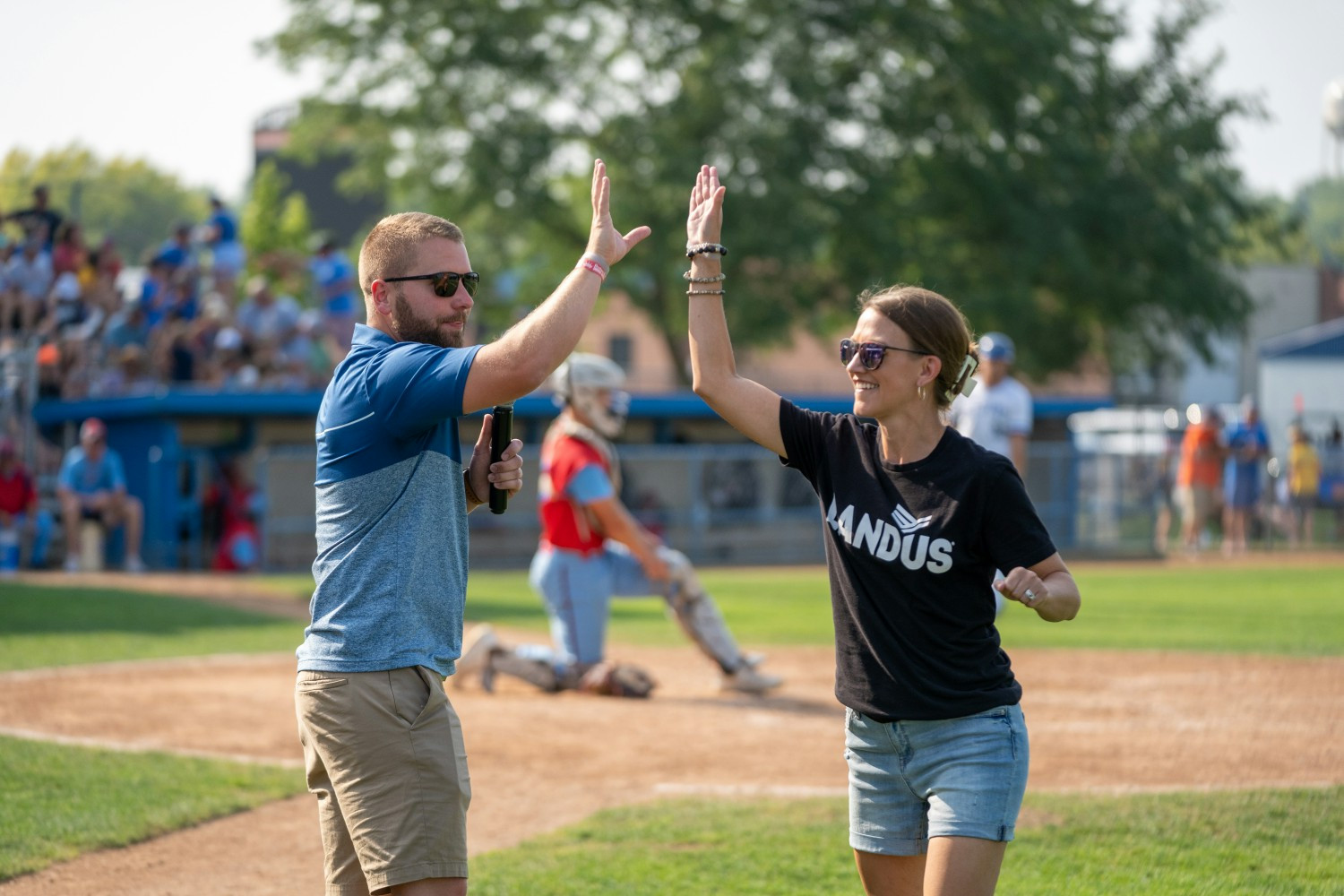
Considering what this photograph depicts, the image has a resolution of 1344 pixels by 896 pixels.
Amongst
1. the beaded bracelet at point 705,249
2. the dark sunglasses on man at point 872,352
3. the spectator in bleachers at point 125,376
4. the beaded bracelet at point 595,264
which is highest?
the spectator in bleachers at point 125,376

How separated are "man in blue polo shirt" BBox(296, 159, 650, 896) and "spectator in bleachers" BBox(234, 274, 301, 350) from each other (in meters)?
20.3

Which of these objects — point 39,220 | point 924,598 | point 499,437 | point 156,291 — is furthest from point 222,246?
point 924,598

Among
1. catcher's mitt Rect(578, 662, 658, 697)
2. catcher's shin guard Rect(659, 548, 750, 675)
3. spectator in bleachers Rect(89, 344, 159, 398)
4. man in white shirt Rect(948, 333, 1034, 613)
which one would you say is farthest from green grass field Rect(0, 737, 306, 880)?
spectator in bleachers Rect(89, 344, 159, 398)

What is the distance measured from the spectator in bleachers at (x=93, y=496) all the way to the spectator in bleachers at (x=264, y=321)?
4167 mm

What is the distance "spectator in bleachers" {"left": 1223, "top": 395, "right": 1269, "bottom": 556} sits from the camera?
973 inches

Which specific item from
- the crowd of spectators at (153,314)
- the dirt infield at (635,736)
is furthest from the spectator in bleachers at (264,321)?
the dirt infield at (635,736)

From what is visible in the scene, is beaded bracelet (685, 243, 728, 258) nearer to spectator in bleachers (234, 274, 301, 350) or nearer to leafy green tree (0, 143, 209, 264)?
spectator in bleachers (234, 274, 301, 350)

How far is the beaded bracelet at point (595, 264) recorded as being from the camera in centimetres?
357

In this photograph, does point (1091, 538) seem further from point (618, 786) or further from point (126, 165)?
point (126, 165)

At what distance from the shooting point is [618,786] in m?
7.24

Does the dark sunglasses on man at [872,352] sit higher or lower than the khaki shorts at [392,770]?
higher

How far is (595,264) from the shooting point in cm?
360

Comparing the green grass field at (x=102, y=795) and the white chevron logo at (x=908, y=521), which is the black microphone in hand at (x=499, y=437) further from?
the green grass field at (x=102, y=795)

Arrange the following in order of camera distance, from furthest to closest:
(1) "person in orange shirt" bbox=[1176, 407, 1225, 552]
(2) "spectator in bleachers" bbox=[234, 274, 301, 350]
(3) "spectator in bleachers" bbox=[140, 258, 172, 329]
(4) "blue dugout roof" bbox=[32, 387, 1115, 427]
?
1. (2) "spectator in bleachers" bbox=[234, 274, 301, 350]
2. (1) "person in orange shirt" bbox=[1176, 407, 1225, 552]
3. (3) "spectator in bleachers" bbox=[140, 258, 172, 329]
4. (4) "blue dugout roof" bbox=[32, 387, 1115, 427]
